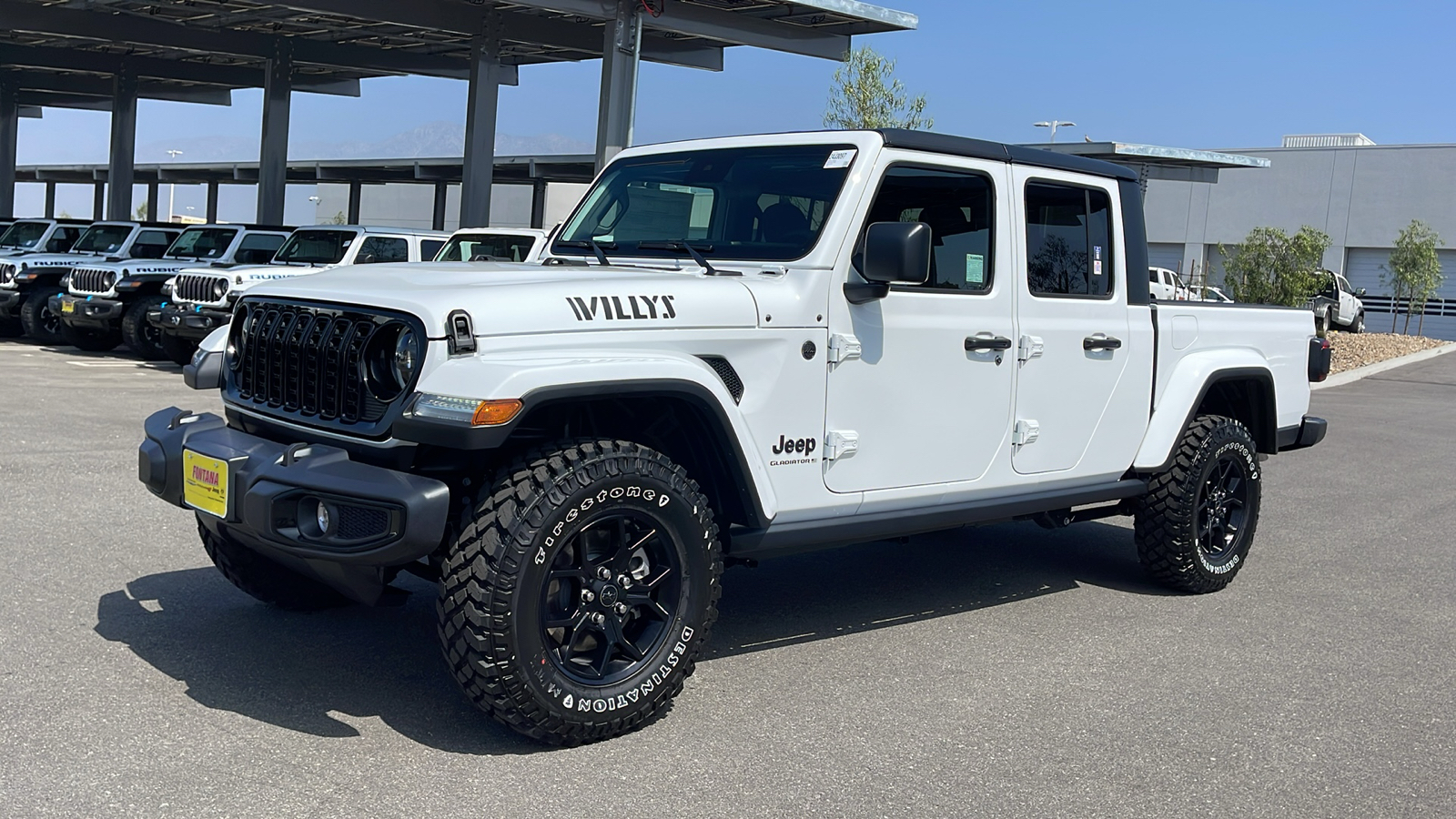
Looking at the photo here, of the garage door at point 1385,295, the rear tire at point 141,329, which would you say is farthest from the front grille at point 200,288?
the garage door at point 1385,295

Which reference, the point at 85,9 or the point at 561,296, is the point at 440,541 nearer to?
the point at 561,296

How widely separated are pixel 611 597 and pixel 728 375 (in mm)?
844

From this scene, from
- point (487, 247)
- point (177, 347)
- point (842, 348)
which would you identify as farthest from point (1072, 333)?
point (177, 347)

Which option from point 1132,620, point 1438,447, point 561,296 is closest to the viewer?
point 561,296

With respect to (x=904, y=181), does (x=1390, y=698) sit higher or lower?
lower

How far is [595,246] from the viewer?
525cm

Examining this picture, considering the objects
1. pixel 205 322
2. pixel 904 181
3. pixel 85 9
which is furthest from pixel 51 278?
pixel 904 181

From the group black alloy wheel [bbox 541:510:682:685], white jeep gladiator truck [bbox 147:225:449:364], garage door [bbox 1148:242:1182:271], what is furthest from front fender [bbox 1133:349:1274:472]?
garage door [bbox 1148:242:1182:271]

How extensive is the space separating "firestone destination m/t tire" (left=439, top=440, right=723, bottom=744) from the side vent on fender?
0.35 meters

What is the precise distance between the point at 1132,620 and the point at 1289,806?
83.8 inches

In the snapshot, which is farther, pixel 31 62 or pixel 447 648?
pixel 31 62

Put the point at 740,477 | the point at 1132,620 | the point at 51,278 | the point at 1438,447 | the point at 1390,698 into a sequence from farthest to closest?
the point at 51,278, the point at 1438,447, the point at 1132,620, the point at 1390,698, the point at 740,477

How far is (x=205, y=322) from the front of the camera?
14125 millimetres

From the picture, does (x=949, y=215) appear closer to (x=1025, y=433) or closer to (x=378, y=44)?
(x=1025, y=433)
